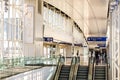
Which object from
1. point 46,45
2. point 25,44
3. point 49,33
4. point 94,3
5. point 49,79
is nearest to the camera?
point 49,79

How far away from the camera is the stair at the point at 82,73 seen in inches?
867

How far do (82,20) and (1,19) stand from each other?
86.0 ft

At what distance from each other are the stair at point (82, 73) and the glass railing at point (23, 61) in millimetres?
2464

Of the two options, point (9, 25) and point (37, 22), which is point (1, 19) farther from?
point (37, 22)

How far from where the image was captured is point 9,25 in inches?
933

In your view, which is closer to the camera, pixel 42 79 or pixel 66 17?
pixel 42 79

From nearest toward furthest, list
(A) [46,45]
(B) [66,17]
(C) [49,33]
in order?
(C) [49,33], (A) [46,45], (B) [66,17]

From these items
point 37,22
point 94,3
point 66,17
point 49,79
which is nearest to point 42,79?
point 49,79

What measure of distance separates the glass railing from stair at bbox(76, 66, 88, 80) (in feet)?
8.08

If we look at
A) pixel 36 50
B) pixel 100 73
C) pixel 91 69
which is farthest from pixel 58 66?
pixel 36 50

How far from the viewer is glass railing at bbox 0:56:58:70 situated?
51.3ft

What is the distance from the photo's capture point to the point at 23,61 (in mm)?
21188

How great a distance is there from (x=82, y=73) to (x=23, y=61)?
4.96 m

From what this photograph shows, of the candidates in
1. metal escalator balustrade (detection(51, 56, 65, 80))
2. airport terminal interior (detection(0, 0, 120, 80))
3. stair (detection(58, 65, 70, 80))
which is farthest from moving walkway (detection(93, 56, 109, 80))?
metal escalator balustrade (detection(51, 56, 65, 80))
